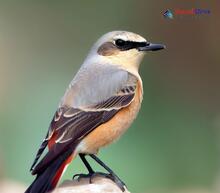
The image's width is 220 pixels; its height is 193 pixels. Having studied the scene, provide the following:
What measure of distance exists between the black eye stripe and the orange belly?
0.19 meters

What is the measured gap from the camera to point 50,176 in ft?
9.45

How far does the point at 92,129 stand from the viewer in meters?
3.07

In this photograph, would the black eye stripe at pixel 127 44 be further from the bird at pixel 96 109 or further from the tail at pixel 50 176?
the tail at pixel 50 176

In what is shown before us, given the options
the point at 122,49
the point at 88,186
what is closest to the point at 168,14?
the point at 122,49

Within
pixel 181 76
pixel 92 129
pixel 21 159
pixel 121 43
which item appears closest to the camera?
pixel 92 129

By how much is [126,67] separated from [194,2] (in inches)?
62.0

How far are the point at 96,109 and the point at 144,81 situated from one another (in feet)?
5.15

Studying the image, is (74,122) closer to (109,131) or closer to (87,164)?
(109,131)

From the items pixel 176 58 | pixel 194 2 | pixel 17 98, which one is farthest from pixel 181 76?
pixel 17 98

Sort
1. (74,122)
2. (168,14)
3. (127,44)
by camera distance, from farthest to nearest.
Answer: (168,14) → (127,44) → (74,122)

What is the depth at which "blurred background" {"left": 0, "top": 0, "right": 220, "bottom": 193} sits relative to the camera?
4297 millimetres

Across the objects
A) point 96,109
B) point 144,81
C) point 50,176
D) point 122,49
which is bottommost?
point 144,81

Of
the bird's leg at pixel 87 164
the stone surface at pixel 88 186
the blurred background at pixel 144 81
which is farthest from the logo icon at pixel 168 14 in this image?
the stone surface at pixel 88 186

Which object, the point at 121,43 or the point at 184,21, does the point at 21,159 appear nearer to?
the point at 121,43
